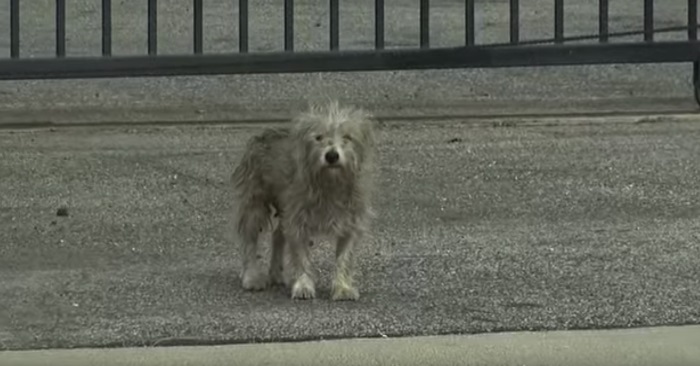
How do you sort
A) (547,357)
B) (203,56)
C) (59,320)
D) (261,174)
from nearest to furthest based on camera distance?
(547,357)
(59,320)
(261,174)
(203,56)

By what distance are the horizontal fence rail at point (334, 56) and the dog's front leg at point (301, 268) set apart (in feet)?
14.6

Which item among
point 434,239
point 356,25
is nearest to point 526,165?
point 434,239

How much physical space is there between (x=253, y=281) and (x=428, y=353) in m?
1.30

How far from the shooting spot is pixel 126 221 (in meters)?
8.49

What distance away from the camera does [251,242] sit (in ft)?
22.9

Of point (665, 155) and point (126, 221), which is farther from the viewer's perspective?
point (665, 155)

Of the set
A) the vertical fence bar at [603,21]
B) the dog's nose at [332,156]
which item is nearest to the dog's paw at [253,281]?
the dog's nose at [332,156]

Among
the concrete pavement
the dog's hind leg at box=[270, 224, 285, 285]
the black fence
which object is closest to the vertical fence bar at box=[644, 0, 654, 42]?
the black fence

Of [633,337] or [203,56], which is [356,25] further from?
[633,337]

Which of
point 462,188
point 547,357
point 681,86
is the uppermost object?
point 681,86

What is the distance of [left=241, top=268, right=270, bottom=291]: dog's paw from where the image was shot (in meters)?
6.96

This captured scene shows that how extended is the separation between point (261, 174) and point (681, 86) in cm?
649

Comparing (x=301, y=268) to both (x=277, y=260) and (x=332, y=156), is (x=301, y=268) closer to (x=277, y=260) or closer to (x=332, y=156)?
(x=277, y=260)

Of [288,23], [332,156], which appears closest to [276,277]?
[332,156]
